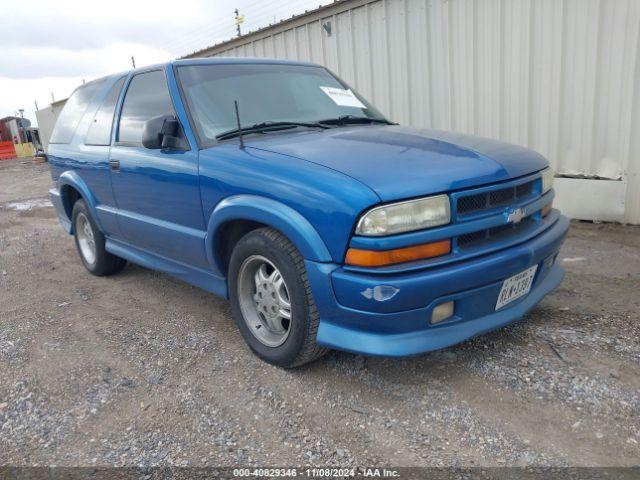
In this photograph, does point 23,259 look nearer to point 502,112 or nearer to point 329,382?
point 329,382

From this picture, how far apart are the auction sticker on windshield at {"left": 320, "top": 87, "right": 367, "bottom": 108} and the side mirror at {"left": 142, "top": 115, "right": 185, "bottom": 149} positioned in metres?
1.14

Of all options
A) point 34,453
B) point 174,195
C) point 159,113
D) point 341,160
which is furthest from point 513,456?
point 159,113

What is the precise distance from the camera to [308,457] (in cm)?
228

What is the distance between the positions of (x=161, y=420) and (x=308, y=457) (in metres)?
0.81

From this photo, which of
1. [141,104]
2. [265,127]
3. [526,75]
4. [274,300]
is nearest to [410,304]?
[274,300]

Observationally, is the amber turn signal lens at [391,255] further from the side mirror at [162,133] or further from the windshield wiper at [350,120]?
the side mirror at [162,133]

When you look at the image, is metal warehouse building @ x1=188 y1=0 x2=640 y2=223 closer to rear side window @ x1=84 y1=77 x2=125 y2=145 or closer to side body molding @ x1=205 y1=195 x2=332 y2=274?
rear side window @ x1=84 y1=77 x2=125 y2=145

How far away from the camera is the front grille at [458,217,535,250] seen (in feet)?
8.27

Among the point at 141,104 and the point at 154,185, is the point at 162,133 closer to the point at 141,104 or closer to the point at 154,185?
the point at 154,185

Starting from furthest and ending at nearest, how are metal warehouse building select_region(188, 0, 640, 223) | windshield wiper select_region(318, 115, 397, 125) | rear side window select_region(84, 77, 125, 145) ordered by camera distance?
metal warehouse building select_region(188, 0, 640, 223), rear side window select_region(84, 77, 125, 145), windshield wiper select_region(318, 115, 397, 125)

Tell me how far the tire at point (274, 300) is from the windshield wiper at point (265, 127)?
0.71 m

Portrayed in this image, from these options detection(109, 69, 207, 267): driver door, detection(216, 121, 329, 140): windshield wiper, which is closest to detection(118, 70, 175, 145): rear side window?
detection(109, 69, 207, 267): driver door

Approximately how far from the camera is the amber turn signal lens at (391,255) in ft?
7.72

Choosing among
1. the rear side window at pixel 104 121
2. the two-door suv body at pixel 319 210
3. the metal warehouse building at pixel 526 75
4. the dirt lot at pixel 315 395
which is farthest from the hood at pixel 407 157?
the metal warehouse building at pixel 526 75
